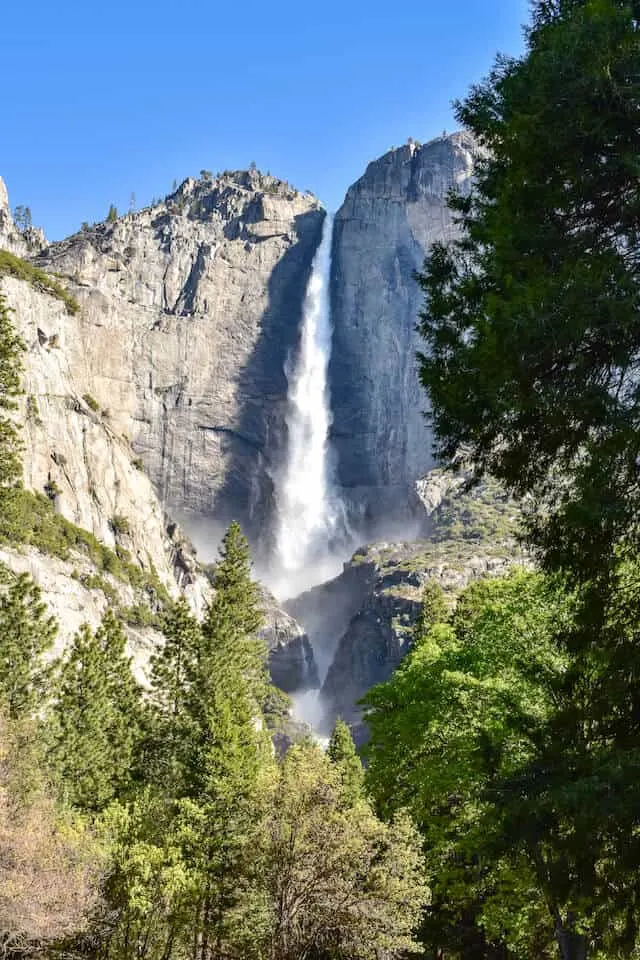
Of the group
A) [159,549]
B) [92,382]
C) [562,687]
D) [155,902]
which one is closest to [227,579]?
[155,902]

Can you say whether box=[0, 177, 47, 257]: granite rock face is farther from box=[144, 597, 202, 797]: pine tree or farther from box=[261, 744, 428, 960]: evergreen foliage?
box=[261, 744, 428, 960]: evergreen foliage

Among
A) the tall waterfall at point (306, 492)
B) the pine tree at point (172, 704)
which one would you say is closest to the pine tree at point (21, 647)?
the pine tree at point (172, 704)

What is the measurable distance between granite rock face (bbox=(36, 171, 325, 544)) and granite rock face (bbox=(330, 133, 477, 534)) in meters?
8.67

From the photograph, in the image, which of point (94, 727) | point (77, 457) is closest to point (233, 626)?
point (94, 727)

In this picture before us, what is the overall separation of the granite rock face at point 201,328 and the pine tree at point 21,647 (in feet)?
303

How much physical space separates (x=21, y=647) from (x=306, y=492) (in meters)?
102

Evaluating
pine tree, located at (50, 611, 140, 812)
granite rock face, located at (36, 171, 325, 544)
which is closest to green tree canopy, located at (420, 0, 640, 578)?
pine tree, located at (50, 611, 140, 812)

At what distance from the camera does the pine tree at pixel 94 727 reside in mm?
35125

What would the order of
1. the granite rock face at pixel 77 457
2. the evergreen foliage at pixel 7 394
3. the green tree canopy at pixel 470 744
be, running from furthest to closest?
1. the granite rock face at pixel 77 457
2. the evergreen foliage at pixel 7 394
3. the green tree canopy at pixel 470 744

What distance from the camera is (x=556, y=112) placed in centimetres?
980

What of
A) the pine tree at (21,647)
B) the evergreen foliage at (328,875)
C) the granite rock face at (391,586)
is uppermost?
the granite rock face at (391,586)

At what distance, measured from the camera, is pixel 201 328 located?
458 ft

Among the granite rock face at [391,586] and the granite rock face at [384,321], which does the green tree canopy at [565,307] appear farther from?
the granite rock face at [384,321]

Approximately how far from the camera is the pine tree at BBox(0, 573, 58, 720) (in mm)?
33844
